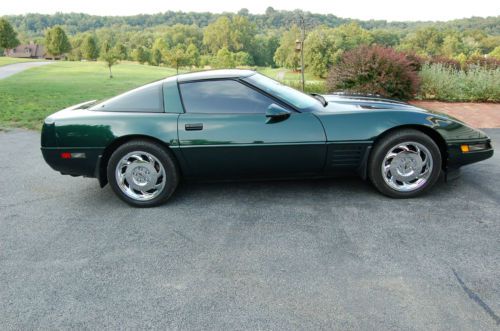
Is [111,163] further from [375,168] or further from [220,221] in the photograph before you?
[375,168]

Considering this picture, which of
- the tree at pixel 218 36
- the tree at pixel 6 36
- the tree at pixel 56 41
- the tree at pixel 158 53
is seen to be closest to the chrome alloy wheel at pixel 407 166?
the tree at pixel 158 53

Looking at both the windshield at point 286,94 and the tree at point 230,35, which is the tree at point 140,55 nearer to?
the tree at point 230,35

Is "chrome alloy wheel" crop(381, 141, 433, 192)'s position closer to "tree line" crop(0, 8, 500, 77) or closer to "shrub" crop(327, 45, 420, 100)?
"shrub" crop(327, 45, 420, 100)

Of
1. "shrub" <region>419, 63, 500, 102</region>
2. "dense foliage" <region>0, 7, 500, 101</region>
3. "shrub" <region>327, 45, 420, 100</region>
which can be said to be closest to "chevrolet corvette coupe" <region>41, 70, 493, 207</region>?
"shrub" <region>327, 45, 420, 100</region>

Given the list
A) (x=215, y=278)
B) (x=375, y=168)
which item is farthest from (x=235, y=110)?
(x=215, y=278)

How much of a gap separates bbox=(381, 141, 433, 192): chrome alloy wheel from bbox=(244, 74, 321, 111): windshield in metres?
0.88

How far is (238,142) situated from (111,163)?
123 cm

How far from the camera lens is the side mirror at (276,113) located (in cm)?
374

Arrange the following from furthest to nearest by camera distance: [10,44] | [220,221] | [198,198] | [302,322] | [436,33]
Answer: [10,44], [436,33], [198,198], [220,221], [302,322]

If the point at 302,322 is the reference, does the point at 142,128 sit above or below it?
above

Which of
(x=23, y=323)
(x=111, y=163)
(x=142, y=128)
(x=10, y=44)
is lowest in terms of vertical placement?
(x=23, y=323)

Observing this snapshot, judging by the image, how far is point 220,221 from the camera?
361 centimetres

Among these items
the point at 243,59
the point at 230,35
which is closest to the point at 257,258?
the point at 243,59

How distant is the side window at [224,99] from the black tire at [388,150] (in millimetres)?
1113
